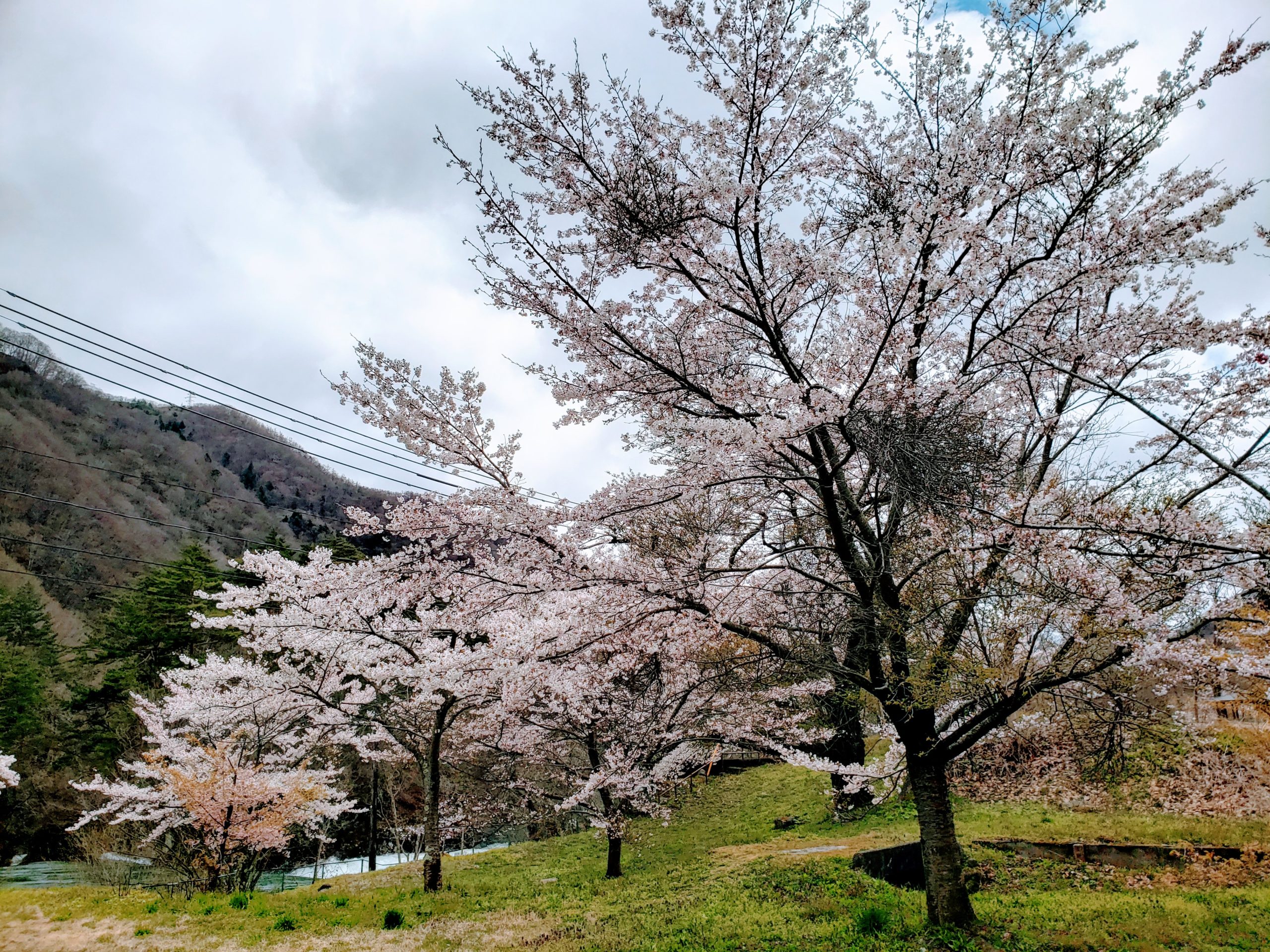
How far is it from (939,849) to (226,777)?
1150 cm

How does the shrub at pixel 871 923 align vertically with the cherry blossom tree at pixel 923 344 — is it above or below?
below

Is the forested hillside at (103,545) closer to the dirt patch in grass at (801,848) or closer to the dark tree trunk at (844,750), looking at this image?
the dirt patch in grass at (801,848)

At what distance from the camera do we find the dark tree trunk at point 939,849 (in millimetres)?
5215

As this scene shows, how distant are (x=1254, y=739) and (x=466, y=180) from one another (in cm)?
951

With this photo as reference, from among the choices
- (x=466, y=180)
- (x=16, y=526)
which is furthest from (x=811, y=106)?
(x=16, y=526)

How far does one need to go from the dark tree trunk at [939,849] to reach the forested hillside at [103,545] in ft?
36.2

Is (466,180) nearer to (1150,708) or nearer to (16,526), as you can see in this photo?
(1150,708)

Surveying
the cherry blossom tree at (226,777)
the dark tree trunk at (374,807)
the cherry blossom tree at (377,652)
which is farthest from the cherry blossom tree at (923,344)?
the dark tree trunk at (374,807)

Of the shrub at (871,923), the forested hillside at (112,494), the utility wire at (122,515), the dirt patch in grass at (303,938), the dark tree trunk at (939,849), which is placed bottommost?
the dirt patch in grass at (303,938)

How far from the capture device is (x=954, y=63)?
4730 mm

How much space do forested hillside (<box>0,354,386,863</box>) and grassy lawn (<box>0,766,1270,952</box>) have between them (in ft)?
20.7

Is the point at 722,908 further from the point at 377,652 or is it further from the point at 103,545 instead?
the point at 103,545

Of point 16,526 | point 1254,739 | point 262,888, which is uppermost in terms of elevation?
point 16,526

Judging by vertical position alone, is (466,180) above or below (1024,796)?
above
